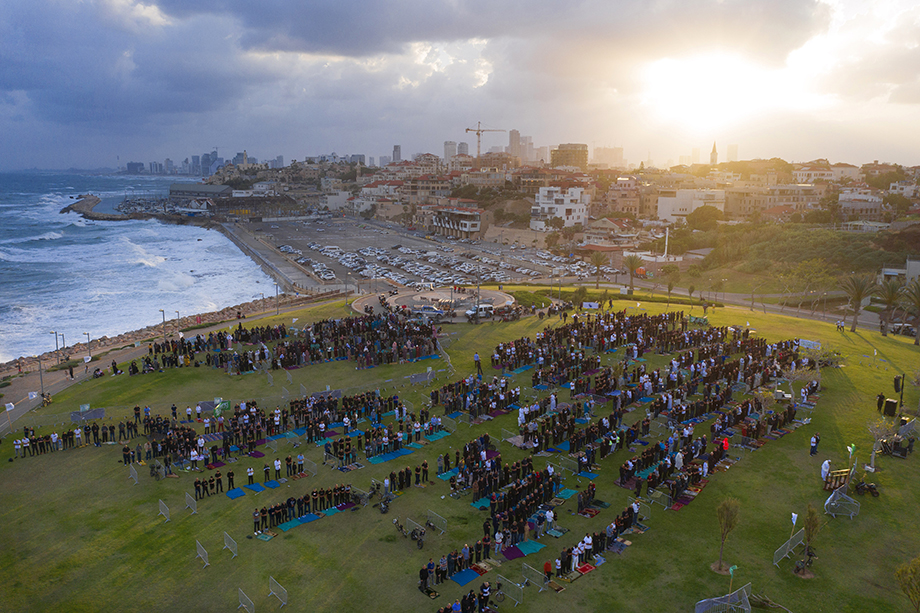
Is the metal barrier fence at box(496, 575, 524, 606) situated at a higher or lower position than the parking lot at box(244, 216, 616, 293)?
lower

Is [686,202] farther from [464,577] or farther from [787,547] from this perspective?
[464,577]

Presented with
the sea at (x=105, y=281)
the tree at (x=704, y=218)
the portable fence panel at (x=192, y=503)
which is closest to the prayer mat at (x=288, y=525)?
the portable fence panel at (x=192, y=503)

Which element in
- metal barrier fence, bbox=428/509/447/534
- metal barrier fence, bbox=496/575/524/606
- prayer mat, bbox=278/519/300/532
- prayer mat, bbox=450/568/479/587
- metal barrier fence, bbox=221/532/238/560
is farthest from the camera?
prayer mat, bbox=278/519/300/532

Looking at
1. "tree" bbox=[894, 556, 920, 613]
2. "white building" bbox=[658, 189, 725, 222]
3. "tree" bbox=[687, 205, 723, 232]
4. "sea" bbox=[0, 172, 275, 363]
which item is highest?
"white building" bbox=[658, 189, 725, 222]

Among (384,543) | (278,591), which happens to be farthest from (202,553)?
(384,543)

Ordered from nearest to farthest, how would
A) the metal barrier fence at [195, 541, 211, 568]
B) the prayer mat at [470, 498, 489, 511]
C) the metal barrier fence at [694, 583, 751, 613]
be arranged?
the metal barrier fence at [694, 583, 751, 613] < the metal barrier fence at [195, 541, 211, 568] < the prayer mat at [470, 498, 489, 511]

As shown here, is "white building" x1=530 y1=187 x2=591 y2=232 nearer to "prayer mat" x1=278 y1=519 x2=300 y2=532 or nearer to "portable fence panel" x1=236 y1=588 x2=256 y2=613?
"prayer mat" x1=278 y1=519 x2=300 y2=532

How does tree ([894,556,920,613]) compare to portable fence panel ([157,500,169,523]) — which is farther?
portable fence panel ([157,500,169,523])

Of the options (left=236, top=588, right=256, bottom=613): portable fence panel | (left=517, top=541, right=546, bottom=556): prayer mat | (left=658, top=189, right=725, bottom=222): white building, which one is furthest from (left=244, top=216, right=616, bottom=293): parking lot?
(left=236, top=588, right=256, bottom=613): portable fence panel
